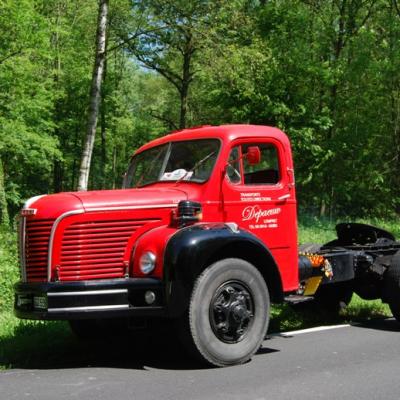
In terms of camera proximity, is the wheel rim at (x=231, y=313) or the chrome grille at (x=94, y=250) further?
the wheel rim at (x=231, y=313)

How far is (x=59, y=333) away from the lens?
7.20 m

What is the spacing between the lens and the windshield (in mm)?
6609

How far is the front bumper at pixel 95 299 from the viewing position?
550 centimetres

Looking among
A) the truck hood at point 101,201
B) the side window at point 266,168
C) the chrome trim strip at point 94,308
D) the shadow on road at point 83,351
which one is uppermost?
the side window at point 266,168

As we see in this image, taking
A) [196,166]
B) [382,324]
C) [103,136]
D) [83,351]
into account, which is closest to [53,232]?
[83,351]

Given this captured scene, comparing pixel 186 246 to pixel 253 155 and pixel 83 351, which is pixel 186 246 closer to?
pixel 253 155

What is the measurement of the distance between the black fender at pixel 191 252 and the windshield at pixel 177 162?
804 mm

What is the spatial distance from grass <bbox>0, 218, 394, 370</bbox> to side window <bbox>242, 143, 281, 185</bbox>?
214 cm

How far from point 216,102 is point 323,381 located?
52.0 ft

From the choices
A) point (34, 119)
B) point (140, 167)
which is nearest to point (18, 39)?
point (34, 119)

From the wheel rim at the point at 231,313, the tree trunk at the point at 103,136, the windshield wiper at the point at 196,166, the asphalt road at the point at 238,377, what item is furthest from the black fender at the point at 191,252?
the tree trunk at the point at 103,136

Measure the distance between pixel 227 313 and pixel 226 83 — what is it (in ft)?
33.9

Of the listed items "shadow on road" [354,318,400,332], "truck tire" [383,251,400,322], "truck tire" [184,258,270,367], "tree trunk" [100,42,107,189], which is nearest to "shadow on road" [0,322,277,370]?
"truck tire" [184,258,270,367]

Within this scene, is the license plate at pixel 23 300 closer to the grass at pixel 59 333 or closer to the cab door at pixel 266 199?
the grass at pixel 59 333
